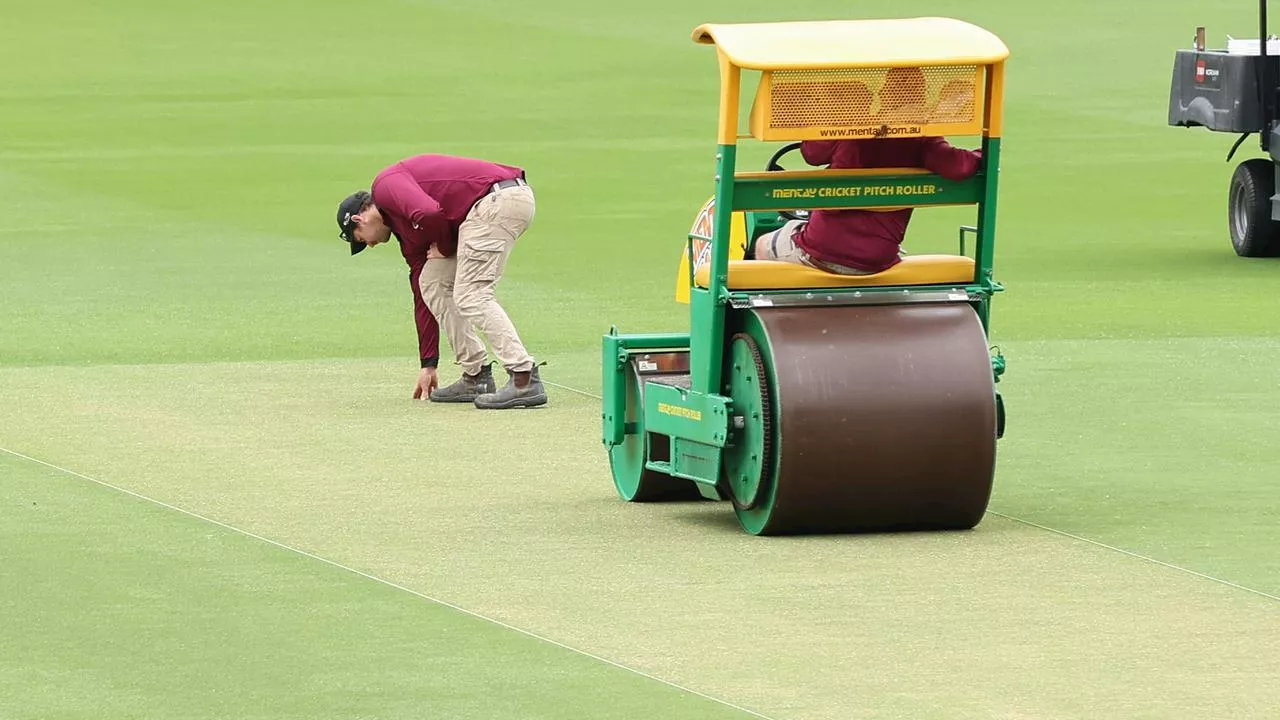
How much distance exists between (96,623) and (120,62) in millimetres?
32273

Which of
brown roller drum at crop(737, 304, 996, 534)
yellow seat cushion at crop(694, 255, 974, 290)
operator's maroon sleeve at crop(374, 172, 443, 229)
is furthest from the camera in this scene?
operator's maroon sleeve at crop(374, 172, 443, 229)

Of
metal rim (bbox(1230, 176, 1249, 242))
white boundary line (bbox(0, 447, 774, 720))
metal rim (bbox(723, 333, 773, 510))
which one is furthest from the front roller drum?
metal rim (bbox(1230, 176, 1249, 242))

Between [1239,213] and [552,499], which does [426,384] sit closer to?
[552,499]

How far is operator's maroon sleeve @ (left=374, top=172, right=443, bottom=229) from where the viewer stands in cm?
1355

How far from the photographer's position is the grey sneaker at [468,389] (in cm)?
1423

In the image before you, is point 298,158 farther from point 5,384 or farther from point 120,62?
point 5,384

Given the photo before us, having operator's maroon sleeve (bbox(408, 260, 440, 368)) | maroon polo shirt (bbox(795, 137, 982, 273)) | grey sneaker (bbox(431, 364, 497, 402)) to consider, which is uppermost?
maroon polo shirt (bbox(795, 137, 982, 273))

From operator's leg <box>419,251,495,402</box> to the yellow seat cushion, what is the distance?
3519mm

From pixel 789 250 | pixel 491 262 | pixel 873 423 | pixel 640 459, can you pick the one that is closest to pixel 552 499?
pixel 640 459

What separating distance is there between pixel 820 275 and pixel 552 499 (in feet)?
5.08

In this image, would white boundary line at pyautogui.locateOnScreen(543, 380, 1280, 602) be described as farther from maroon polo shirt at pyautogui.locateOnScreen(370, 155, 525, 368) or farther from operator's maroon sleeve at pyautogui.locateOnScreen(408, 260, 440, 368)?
operator's maroon sleeve at pyautogui.locateOnScreen(408, 260, 440, 368)

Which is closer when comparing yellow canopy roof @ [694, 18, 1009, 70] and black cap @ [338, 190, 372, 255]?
yellow canopy roof @ [694, 18, 1009, 70]

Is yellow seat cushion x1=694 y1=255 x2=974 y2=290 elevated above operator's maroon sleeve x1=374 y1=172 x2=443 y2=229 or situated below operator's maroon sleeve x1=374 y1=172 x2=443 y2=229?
above

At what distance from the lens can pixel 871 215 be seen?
1080cm
